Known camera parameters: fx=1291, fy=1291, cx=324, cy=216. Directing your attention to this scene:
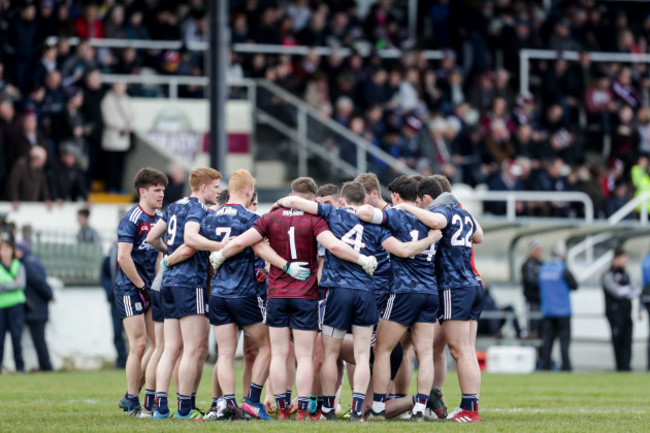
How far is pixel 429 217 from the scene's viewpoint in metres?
11.5

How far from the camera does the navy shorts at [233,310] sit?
11.4 meters

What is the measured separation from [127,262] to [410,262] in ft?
8.59

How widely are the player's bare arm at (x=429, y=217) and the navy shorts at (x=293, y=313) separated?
1179mm

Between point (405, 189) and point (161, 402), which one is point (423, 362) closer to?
point (405, 189)

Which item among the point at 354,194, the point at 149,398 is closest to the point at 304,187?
the point at 354,194

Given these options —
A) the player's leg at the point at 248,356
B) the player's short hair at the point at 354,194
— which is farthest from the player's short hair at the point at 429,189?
the player's leg at the point at 248,356

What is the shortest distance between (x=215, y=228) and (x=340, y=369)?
192 centimetres

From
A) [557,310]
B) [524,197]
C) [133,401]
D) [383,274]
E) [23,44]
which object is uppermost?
[23,44]

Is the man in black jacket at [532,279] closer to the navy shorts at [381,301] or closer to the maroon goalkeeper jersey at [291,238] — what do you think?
the navy shorts at [381,301]

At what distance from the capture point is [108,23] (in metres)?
25.5

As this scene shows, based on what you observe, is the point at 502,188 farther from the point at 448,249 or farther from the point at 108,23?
the point at 448,249

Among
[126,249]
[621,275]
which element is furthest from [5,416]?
[621,275]

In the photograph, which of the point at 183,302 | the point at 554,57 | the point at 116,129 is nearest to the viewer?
the point at 183,302

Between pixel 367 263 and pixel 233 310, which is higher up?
pixel 367 263
